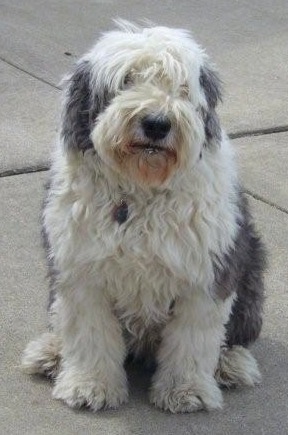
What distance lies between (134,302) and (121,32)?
1.02m

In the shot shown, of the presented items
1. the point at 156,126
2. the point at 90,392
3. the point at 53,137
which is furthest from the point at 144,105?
the point at 53,137

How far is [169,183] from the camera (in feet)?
12.6

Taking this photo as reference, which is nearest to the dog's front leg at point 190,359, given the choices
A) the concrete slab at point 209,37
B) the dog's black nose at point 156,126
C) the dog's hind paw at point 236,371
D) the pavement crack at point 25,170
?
the dog's hind paw at point 236,371

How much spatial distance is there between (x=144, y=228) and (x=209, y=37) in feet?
16.8

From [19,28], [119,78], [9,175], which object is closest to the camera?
[119,78]

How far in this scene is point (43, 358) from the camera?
435cm

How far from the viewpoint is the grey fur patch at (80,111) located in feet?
12.5

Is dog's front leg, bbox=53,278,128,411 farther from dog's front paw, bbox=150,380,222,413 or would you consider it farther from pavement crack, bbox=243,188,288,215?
pavement crack, bbox=243,188,288,215

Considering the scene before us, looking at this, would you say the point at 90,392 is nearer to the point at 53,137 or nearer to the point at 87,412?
the point at 87,412

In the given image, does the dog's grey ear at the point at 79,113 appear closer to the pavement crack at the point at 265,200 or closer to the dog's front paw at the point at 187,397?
the dog's front paw at the point at 187,397

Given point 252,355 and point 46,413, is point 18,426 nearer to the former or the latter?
point 46,413

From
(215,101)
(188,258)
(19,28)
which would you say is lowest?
(19,28)

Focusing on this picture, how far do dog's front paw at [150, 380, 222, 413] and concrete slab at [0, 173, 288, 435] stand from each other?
0.12ft

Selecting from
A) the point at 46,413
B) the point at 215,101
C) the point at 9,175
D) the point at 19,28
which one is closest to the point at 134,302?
the point at 46,413
